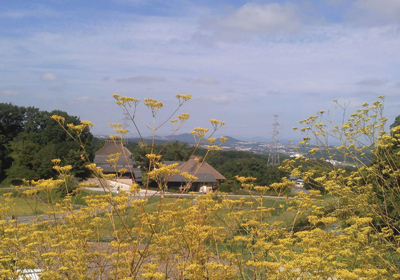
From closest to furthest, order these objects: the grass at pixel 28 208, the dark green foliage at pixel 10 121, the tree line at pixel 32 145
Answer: the grass at pixel 28 208, the tree line at pixel 32 145, the dark green foliage at pixel 10 121

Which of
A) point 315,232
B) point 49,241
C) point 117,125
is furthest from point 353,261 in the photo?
point 49,241

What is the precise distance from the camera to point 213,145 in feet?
10.8

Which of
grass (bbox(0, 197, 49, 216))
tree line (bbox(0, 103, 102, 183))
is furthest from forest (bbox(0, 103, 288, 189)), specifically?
grass (bbox(0, 197, 49, 216))

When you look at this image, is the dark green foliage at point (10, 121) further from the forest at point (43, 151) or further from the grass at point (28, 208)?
the grass at point (28, 208)

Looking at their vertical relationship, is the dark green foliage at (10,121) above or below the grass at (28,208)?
above

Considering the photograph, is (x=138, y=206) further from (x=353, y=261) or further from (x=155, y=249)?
(x=353, y=261)

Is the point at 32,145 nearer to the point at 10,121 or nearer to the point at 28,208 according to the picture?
the point at 10,121

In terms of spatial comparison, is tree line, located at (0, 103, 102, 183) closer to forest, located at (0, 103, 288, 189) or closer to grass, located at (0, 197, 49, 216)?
Result: forest, located at (0, 103, 288, 189)

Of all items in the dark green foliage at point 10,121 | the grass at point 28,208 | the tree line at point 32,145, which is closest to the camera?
the grass at point 28,208

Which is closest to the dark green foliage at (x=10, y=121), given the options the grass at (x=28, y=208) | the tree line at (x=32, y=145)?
the tree line at (x=32, y=145)

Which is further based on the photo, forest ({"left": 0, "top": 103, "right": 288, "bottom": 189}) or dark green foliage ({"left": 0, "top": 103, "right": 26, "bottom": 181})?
dark green foliage ({"left": 0, "top": 103, "right": 26, "bottom": 181})

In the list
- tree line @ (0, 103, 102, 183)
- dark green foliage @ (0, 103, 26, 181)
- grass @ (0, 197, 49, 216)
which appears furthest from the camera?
dark green foliage @ (0, 103, 26, 181)

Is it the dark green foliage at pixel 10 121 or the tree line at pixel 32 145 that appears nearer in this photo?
the tree line at pixel 32 145

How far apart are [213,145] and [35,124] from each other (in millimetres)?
54784
